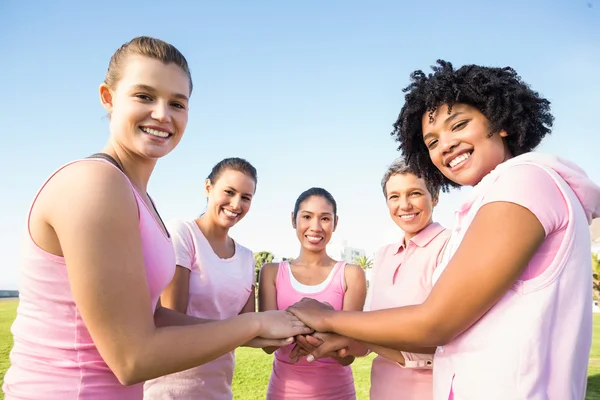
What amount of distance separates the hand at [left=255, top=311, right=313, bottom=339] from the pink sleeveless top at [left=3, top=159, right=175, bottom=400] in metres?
0.83

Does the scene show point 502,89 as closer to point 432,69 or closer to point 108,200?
point 432,69

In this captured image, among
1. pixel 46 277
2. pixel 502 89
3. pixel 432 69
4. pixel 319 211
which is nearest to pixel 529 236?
pixel 502 89

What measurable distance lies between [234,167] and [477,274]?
2.91 metres

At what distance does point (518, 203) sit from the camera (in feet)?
5.50

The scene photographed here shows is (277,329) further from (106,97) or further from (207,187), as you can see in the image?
(207,187)

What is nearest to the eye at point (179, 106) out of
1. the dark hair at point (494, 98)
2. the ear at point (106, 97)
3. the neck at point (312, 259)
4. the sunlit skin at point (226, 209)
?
the ear at point (106, 97)

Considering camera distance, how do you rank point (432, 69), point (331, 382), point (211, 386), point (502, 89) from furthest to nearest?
point (331, 382), point (211, 386), point (432, 69), point (502, 89)

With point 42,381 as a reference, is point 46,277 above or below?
above

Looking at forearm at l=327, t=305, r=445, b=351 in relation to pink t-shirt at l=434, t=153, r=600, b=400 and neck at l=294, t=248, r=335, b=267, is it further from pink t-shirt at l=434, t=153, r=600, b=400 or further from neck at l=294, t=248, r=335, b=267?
neck at l=294, t=248, r=335, b=267

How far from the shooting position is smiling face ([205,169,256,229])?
4020mm

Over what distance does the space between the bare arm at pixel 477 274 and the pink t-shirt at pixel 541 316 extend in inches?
2.2

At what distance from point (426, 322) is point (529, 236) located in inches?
21.7

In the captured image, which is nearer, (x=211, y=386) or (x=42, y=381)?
(x=42, y=381)

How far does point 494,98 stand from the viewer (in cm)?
235
